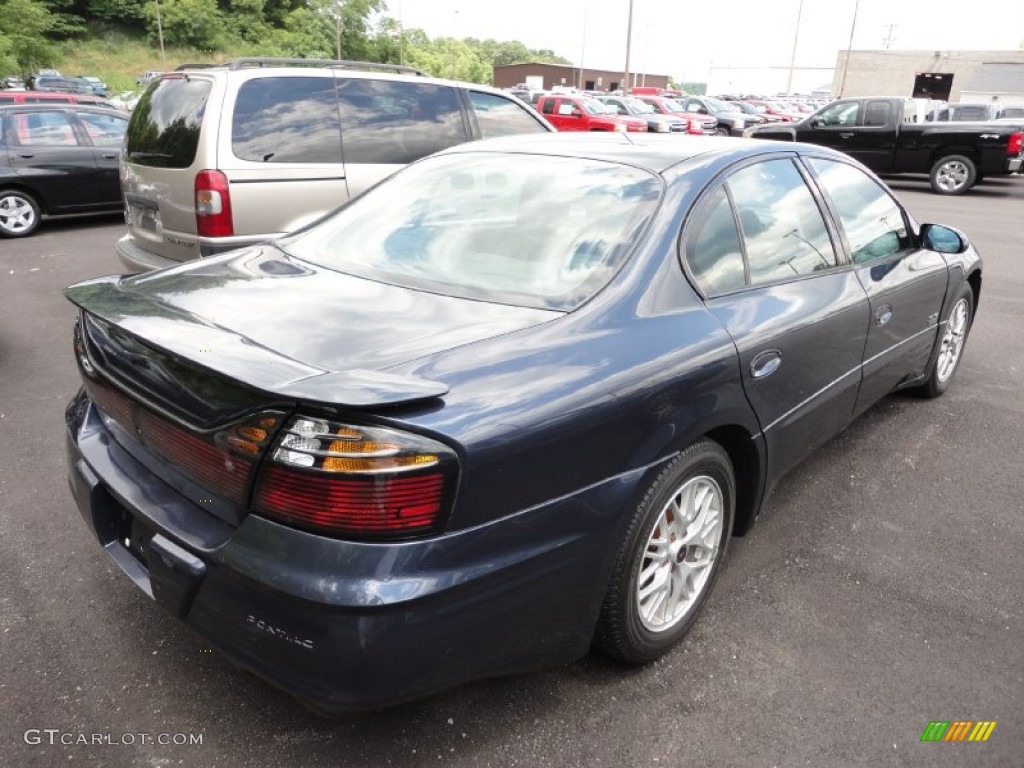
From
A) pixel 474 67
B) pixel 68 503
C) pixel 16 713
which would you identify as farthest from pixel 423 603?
pixel 474 67

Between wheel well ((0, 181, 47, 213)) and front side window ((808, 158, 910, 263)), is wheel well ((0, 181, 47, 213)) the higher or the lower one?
the lower one

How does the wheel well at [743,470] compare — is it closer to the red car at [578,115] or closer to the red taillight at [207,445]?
the red taillight at [207,445]

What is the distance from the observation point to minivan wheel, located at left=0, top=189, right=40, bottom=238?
939 cm

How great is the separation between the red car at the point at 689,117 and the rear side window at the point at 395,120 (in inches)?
692

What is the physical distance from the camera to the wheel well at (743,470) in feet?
8.60

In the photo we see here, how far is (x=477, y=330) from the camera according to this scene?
2.08 metres

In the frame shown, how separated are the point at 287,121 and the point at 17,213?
6002mm

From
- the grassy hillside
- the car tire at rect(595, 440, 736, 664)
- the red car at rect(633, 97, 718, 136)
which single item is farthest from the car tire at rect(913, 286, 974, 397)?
the grassy hillside

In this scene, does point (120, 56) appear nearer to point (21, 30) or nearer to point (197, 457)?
point (21, 30)

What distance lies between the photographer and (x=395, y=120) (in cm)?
616

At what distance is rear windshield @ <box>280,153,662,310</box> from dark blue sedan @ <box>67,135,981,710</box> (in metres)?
0.01

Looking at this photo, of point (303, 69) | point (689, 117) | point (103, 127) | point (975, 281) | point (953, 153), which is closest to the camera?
point (975, 281)

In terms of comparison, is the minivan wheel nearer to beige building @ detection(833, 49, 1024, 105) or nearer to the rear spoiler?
the rear spoiler

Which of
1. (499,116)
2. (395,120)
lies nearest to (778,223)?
(395,120)
